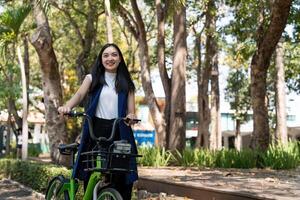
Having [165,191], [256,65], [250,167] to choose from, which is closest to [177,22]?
[256,65]

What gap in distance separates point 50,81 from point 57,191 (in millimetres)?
6004

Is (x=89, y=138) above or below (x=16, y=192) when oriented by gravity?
above

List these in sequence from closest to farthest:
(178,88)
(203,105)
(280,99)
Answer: (178,88) < (280,99) < (203,105)

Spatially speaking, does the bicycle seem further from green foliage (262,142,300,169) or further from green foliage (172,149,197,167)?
green foliage (172,149,197,167)

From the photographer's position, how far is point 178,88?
14773mm

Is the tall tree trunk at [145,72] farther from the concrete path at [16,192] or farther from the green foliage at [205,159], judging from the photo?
the concrete path at [16,192]

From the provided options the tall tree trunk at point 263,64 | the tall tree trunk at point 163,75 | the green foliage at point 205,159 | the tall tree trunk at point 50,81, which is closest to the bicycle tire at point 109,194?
the tall tree trunk at point 50,81

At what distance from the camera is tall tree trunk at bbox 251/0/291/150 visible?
36.4 ft

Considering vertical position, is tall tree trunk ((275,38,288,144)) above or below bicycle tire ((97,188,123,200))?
above

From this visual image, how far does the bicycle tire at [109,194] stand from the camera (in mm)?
4219

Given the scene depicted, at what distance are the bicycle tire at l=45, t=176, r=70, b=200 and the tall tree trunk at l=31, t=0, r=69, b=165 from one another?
17.6 ft

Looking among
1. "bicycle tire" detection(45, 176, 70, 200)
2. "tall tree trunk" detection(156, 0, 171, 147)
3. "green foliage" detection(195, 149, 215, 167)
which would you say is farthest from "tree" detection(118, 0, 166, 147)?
"bicycle tire" detection(45, 176, 70, 200)

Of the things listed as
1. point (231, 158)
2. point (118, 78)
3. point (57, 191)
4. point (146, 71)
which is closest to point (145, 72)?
point (146, 71)

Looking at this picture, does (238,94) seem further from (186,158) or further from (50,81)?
(50,81)
